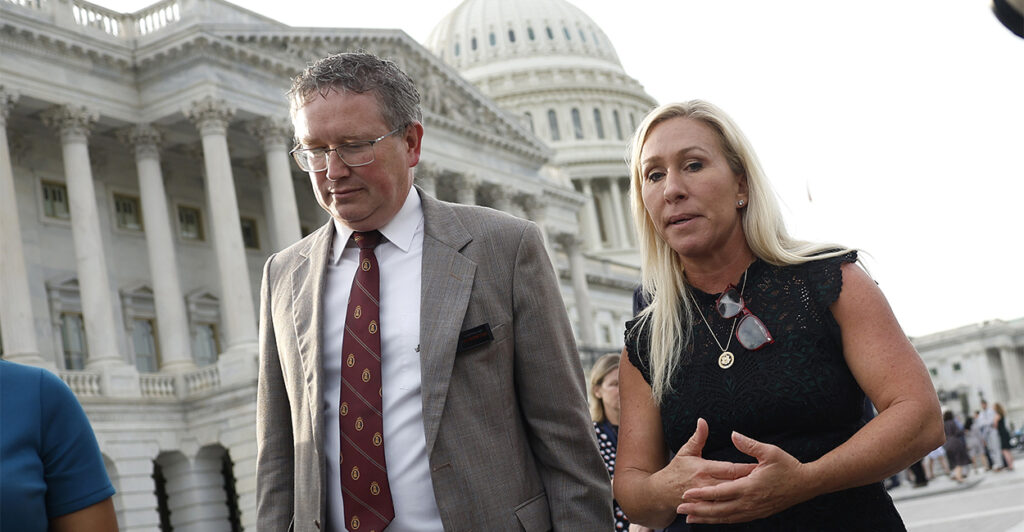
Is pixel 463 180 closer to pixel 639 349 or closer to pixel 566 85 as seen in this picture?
pixel 639 349

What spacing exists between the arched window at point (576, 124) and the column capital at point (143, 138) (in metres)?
71.3

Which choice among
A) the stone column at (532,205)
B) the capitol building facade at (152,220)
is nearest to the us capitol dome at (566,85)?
the stone column at (532,205)

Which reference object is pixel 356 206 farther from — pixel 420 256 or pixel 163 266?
pixel 163 266

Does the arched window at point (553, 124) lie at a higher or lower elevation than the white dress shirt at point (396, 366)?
higher

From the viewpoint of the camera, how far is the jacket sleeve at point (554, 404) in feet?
13.7

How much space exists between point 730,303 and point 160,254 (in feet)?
103

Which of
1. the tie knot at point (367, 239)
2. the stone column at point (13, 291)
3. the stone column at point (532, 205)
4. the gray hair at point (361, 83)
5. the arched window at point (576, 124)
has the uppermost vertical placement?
the arched window at point (576, 124)

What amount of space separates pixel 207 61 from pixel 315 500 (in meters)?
30.9

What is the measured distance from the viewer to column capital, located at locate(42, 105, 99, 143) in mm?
31703

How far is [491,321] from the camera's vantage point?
4.25 m

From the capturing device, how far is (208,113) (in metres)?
33.2

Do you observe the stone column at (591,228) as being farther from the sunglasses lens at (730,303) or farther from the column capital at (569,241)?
the sunglasses lens at (730,303)

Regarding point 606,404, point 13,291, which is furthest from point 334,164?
point 13,291

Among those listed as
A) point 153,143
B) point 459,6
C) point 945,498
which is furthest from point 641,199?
A: point 459,6
